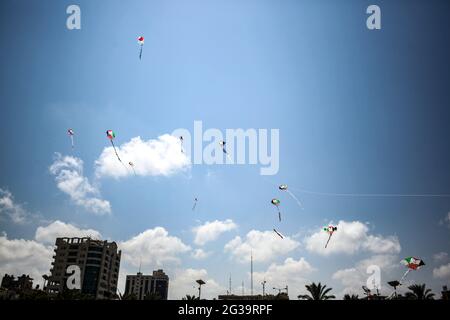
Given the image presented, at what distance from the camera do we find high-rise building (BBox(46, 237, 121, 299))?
99.5 metres

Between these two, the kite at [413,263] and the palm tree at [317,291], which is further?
the palm tree at [317,291]

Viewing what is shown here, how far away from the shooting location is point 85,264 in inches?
3976

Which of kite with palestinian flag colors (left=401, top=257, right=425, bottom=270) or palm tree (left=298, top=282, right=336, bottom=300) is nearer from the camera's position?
kite with palestinian flag colors (left=401, top=257, right=425, bottom=270)

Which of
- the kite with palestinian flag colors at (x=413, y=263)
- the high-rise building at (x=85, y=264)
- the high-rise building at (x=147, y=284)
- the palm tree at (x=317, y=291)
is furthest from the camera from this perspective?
the high-rise building at (x=147, y=284)

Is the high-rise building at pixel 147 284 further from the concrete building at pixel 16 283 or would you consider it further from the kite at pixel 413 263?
the kite at pixel 413 263

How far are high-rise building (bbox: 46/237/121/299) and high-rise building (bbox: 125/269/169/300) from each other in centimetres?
6023

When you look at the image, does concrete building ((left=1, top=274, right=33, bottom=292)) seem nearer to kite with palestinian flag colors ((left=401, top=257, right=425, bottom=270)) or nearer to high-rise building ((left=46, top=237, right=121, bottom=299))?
high-rise building ((left=46, top=237, right=121, bottom=299))

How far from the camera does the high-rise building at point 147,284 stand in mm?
164113

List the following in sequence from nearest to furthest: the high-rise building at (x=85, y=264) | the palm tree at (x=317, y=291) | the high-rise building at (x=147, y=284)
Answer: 1. the palm tree at (x=317, y=291)
2. the high-rise building at (x=85, y=264)
3. the high-rise building at (x=147, y=284)

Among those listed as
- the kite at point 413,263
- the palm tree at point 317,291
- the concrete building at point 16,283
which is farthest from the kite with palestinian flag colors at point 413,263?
the concrete building at point 16,283

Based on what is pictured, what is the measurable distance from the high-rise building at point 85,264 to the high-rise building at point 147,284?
60.2 m

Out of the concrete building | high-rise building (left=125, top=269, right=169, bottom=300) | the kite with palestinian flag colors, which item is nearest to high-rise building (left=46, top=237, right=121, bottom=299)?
the concrete building
